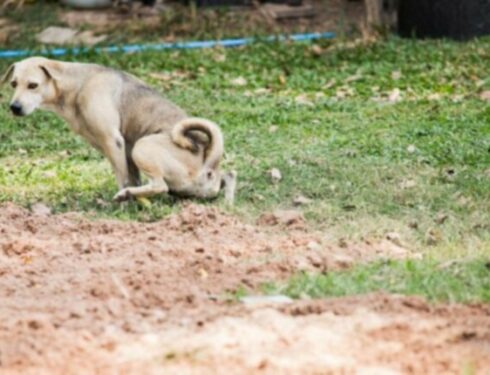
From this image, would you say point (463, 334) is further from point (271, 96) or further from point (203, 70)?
point (203, 70)

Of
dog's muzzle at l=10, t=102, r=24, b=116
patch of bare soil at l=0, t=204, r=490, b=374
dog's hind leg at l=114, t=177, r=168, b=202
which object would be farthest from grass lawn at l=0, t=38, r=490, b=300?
dog's muzzle at l=10, t=102, r=24, b=116

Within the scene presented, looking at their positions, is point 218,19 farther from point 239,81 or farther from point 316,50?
point 239,81

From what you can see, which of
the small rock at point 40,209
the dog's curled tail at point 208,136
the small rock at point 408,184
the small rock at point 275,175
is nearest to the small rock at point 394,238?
the small rock at point 408,184

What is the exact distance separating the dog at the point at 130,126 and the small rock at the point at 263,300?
254 centimetres

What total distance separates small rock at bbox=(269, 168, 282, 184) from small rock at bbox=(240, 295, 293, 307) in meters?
3.24

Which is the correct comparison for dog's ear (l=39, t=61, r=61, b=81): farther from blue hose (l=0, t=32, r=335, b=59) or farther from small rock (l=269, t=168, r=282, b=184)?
blue hose (l=0, t=32, r=335, b=59)

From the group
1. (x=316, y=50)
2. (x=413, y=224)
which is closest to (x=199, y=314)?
(x=413, y=224)

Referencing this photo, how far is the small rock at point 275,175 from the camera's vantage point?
9.76 metres

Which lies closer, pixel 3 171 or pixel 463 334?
pixel 463 334

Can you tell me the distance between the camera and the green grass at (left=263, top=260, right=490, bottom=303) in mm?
6551

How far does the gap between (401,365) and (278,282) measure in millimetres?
1631

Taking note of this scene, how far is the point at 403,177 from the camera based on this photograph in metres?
9.77

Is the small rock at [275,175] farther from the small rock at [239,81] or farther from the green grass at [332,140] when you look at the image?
the small rock at [239,81]

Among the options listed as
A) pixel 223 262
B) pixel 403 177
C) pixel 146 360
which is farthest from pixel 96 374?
pixel 403 177
